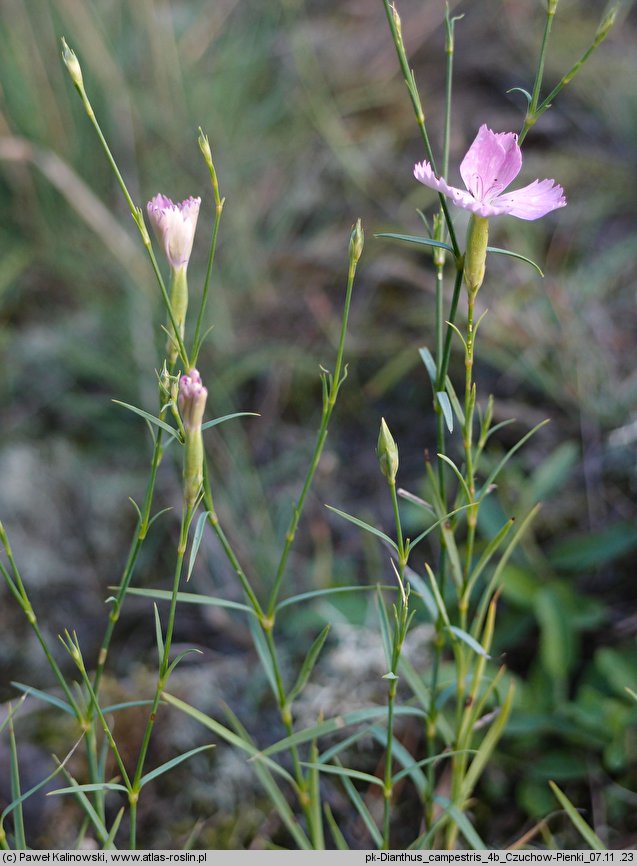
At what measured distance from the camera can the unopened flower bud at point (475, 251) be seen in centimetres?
59

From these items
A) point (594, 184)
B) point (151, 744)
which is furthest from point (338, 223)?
point (151, 744)

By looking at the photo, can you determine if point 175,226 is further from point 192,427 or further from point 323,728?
point 323,728

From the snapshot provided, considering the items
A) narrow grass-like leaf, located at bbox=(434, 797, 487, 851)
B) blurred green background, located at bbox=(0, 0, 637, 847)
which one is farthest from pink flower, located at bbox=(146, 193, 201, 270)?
blurred green background, located at bbox=(0, 0, 637, 847)

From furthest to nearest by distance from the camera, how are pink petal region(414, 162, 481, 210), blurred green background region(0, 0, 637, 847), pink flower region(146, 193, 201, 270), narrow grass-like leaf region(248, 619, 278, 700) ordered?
blurred green background region(0, 0, 637, 847) → narrow grass-like leaf region(248, 619, 278, 700) → pink flower region(146, 193, 201, 270) → pink petal region(414, 162, 481, 210)

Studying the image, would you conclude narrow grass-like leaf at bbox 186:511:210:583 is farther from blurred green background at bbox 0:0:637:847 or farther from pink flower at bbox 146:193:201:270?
blurred green background at bbox 0:0:637:847

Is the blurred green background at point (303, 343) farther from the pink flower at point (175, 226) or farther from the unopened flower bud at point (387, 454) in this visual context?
the pink flower at point (175, 226)

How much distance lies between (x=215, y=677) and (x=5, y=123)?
1389mm

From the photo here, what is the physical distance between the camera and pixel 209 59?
229cm

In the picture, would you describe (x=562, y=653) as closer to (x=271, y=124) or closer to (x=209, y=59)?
(x=271, y=124)

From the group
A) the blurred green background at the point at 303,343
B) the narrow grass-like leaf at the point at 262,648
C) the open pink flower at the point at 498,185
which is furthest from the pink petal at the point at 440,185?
the blurred green background at the point at 303,343

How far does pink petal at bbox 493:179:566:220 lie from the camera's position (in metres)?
0.58

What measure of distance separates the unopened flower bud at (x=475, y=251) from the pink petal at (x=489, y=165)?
1.4 inches

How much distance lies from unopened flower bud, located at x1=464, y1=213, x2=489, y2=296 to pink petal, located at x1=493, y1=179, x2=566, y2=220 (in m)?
0.02

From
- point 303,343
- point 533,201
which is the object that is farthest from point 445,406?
point 303,343
